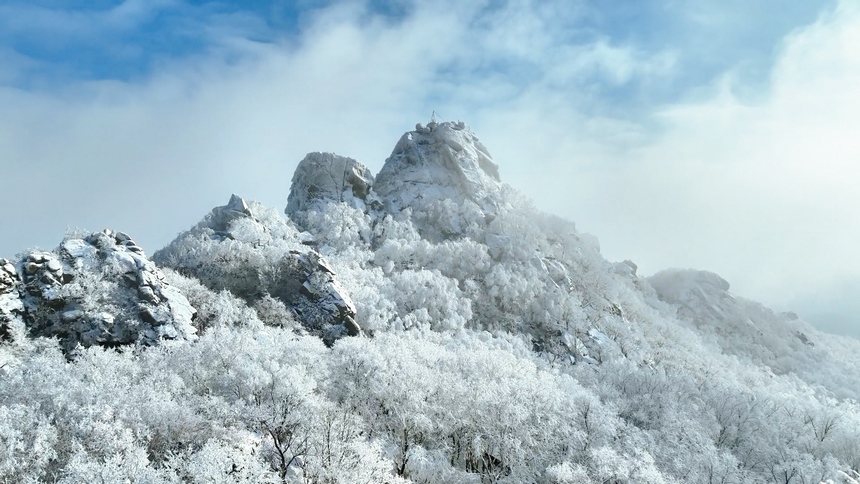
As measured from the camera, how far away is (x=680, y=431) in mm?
66312

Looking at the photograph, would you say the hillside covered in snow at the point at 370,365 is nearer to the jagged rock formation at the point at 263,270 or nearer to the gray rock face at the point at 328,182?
the jagged rock formation at the point at 263,270

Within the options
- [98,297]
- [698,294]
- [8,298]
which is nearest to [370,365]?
[98,297]

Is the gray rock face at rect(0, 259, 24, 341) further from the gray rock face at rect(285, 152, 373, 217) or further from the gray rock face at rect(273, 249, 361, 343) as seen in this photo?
the gray rock face at rect(285, 152, 373, 217)

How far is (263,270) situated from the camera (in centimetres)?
10212

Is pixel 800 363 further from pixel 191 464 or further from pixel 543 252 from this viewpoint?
pixel 191 464

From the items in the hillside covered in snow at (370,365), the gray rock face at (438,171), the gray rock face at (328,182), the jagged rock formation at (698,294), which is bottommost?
the hillside covered in snow at (370,365)

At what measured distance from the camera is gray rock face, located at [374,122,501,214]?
529 ft

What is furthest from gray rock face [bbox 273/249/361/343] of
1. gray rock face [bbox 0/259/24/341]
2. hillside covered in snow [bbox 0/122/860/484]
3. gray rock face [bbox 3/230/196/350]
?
gray rock face [bbox 0/259/24/341]

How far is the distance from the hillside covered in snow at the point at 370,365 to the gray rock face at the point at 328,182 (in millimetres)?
733

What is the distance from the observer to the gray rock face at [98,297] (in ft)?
223

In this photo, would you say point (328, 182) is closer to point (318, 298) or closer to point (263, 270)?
point (263, 270)

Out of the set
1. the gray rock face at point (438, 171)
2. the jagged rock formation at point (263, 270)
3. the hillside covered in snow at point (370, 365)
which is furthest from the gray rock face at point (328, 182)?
the jagged rock formation at point (263, 270)

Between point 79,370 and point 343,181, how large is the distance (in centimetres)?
10712

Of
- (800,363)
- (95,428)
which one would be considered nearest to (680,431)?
(95,428)
